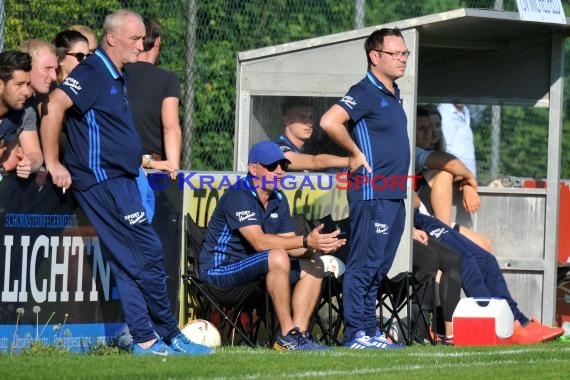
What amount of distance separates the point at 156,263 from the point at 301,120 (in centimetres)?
248

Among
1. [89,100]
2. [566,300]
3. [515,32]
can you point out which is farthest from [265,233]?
[566,300]

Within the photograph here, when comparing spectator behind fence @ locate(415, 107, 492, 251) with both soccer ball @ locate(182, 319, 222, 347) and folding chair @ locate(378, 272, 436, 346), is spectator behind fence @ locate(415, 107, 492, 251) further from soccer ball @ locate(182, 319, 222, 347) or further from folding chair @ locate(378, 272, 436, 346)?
soccer ball @ locate(182, 319, 222, 347)

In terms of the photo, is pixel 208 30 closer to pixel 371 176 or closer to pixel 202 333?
pixel 371 176

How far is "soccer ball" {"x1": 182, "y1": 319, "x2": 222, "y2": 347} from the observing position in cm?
887

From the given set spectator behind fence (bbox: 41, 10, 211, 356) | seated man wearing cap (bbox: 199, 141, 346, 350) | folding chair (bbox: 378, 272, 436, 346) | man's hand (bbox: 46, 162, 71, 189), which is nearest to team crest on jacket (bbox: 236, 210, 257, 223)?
seated man wearing cap (bbox: 199, 141, 346, 350)

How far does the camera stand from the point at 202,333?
8906mm

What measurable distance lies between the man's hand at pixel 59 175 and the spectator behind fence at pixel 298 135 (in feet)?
8.02

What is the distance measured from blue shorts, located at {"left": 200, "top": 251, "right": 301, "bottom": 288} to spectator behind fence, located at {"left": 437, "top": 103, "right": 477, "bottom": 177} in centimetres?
532

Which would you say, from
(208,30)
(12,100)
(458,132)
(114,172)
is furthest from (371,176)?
(458,132)

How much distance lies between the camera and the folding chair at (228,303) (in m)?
9.05

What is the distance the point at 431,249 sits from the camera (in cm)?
1020

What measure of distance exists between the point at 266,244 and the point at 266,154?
639 millimetres

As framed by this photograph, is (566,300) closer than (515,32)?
No

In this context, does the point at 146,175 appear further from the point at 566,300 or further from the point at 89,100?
the point at 566,300
